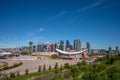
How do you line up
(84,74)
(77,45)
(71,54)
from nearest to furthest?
1. (84,74)
2. (71,54)
3. (77,45)

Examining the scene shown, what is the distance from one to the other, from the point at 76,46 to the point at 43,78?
104676 mm

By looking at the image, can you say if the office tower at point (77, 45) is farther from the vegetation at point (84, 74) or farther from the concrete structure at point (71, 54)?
the vegetation at point (84, 74)

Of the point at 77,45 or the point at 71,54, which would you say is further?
the point at 77,45

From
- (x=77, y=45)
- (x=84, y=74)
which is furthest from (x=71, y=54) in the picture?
(x=84, y=74)

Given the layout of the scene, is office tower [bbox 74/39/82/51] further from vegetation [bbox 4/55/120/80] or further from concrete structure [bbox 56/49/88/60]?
vegetation [bbox 4/55/120/80]

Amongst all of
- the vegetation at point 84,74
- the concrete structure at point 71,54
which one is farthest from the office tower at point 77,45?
the vegetation at point 84,74

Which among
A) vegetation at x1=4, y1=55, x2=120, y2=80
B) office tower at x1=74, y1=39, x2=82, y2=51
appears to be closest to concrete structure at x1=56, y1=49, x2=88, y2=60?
vegetation at x1=4, y1=55, x2=120, y2=80

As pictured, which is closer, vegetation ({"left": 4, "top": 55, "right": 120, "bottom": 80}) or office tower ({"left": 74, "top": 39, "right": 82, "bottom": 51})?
vegetation ({"left": 4, "top": 55, "right": 120, "bottom": 80})

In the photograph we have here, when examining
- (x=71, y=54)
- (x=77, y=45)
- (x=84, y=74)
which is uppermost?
(x=77, y=45)

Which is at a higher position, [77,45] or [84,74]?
[77,45]

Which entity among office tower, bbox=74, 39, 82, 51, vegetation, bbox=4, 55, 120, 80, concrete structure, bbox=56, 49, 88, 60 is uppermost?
office tower, bbox=74, 39, 82, 51

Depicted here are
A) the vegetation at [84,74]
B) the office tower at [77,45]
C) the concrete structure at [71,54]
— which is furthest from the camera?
the office tower at [77,45]

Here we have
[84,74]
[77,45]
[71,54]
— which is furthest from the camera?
[77,45]

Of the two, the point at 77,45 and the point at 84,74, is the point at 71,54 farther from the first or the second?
the point at 84,74
